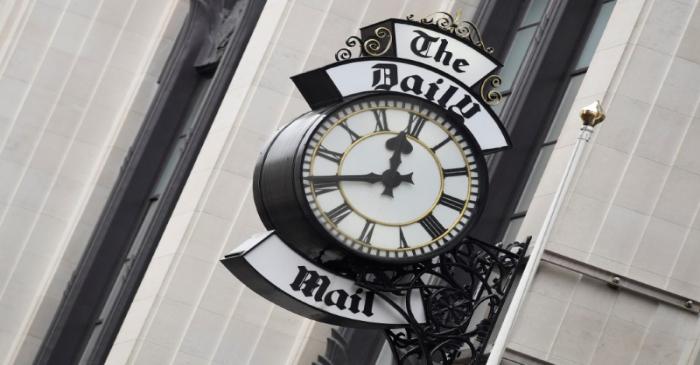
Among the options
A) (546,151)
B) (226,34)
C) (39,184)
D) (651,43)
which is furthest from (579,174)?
(39,184)

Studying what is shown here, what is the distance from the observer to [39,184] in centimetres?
2516

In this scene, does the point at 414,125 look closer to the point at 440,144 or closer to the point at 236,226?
the point at 440,144

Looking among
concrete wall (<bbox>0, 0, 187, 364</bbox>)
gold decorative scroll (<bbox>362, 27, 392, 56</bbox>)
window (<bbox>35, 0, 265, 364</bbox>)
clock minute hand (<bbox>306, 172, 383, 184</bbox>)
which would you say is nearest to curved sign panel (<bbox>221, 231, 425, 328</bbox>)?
clock minute hand (<bbox>306, 172, 383, 184</bbox>)

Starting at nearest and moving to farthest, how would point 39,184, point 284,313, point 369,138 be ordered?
1. point 369,138
2. point 284,313
3. point 39,184

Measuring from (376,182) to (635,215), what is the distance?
217 cm

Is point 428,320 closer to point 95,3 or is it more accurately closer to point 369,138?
point 369,138

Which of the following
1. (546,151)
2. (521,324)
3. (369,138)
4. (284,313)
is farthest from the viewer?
(284,313)

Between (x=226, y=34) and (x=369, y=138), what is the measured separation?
12.3m

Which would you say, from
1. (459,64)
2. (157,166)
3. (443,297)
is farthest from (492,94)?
(157,166)

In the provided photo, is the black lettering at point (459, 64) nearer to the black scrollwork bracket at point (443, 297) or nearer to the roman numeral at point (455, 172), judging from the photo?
the roman numeral at point (455, 172)

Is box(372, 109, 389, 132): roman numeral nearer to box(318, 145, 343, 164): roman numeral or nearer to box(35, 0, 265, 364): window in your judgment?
box(318, 145, 343, 164): roman numeral

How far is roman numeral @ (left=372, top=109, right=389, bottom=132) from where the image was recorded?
11539mm

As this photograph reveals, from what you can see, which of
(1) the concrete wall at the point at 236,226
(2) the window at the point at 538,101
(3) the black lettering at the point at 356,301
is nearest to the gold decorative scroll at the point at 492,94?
(3) the black lettering at the point at 356,301

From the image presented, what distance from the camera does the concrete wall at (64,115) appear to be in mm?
24828
